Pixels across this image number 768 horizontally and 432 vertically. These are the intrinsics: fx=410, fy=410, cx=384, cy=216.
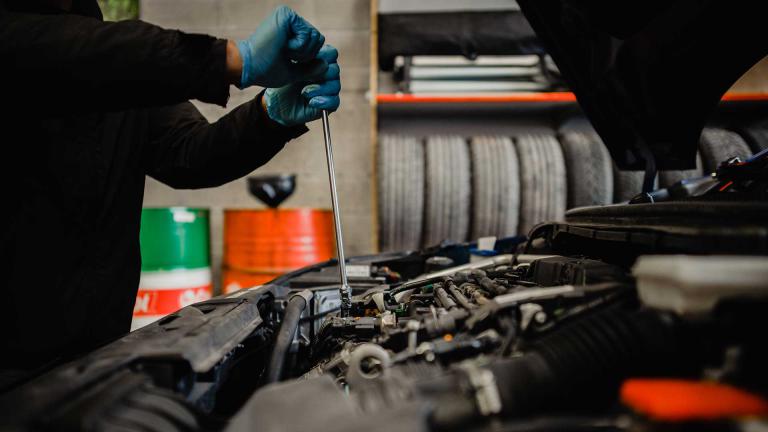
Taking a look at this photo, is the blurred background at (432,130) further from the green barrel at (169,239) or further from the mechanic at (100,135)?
the mechanic at (100,135)

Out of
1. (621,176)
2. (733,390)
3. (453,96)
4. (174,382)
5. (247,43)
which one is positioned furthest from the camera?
(453,96)

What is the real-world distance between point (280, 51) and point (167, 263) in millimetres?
1532

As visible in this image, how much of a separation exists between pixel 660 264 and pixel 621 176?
2225 mm

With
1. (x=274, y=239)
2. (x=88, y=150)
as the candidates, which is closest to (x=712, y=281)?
(x=88, y=150)

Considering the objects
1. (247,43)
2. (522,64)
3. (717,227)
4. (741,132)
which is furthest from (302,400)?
(741,132)

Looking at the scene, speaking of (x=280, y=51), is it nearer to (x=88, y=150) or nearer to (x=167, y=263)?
(x=88, y=150)

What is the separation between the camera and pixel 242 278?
2.23 metres

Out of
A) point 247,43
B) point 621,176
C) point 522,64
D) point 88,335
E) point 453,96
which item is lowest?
point 88,335

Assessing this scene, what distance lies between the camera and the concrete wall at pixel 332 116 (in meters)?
3.08

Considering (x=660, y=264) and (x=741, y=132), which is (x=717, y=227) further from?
(x=741, y=132)

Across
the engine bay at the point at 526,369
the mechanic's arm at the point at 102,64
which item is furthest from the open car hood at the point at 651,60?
the mechanic's arm at the point at 102,64

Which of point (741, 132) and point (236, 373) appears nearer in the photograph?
point (236, 373)

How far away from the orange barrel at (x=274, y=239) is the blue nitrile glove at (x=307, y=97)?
104 cm

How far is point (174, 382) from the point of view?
0.49 meters
